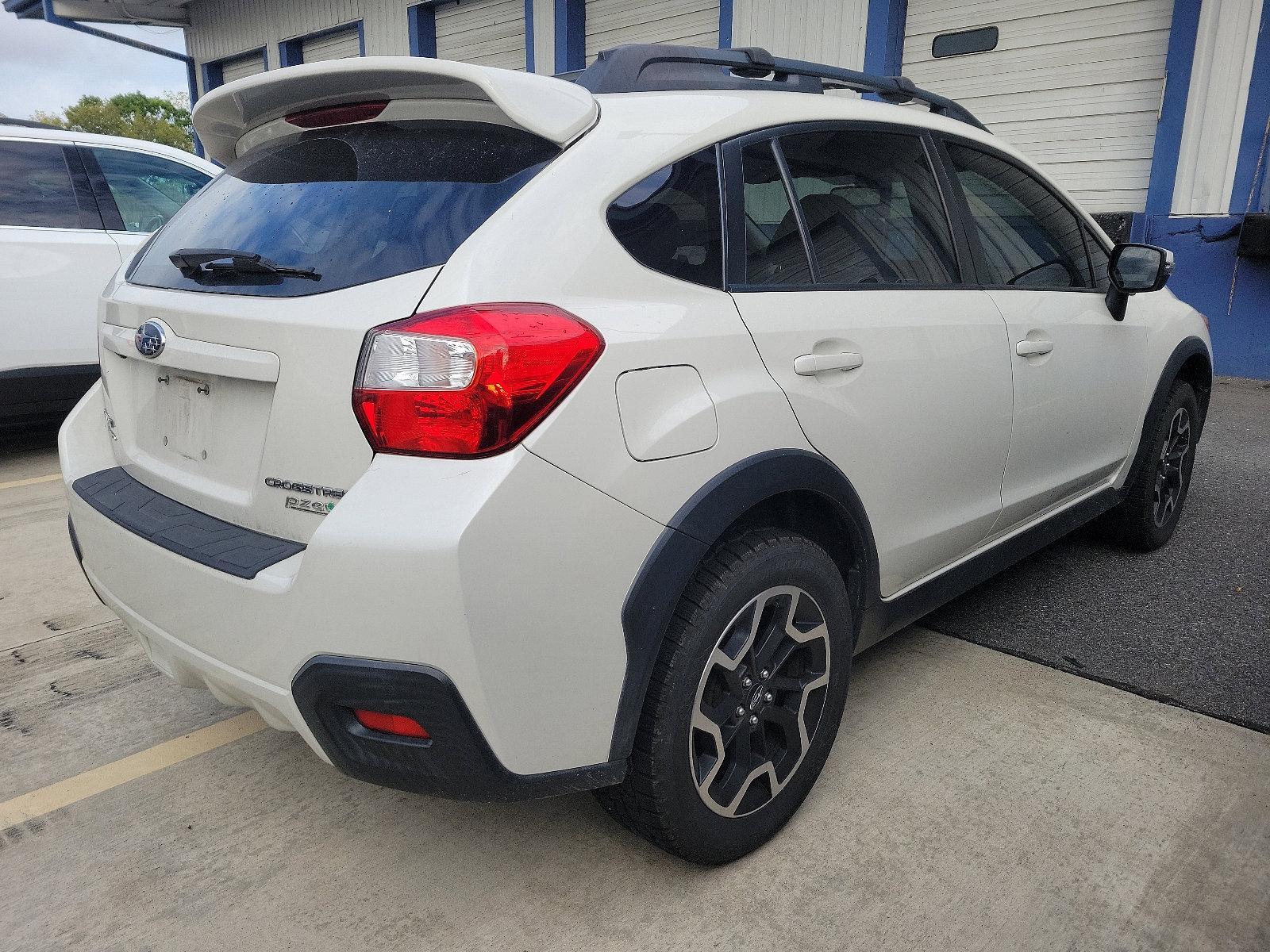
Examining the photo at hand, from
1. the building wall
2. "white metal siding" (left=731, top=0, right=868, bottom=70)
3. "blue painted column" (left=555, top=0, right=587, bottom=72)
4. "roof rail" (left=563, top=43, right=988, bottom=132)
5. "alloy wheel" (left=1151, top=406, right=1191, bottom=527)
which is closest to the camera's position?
"roof rail" (left=563, top=43, right=988, bottom=132)

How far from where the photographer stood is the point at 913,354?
2.25 meters

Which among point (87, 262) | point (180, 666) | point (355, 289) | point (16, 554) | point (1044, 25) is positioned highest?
point (1044, 25)

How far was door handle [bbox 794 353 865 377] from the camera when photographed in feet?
6.40

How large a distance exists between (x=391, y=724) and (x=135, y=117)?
75.2 m

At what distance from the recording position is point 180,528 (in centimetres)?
184

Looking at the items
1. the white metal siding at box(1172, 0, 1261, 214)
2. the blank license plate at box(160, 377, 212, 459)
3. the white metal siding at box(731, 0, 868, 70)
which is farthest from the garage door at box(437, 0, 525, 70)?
the blank license plate at box(160, 377, 212, 459)

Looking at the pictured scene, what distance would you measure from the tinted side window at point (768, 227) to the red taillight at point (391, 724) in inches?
42.6

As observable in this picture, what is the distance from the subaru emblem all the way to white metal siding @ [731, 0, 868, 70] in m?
8.72

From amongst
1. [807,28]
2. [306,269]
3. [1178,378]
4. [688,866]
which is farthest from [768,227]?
[807,28]

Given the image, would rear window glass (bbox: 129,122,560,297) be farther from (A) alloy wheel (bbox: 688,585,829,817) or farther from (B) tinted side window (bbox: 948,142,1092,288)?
(B) tinted side window (bbox: 948,142,1092,288)

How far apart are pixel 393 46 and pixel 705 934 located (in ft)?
48.0

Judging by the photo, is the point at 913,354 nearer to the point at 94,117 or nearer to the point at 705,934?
the point at 705,934

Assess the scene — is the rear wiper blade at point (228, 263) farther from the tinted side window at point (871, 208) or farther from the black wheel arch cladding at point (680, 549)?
the tinted side window at point (871, 208)

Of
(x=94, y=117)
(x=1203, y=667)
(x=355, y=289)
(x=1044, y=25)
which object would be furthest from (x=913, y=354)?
(x=94, y=117)
